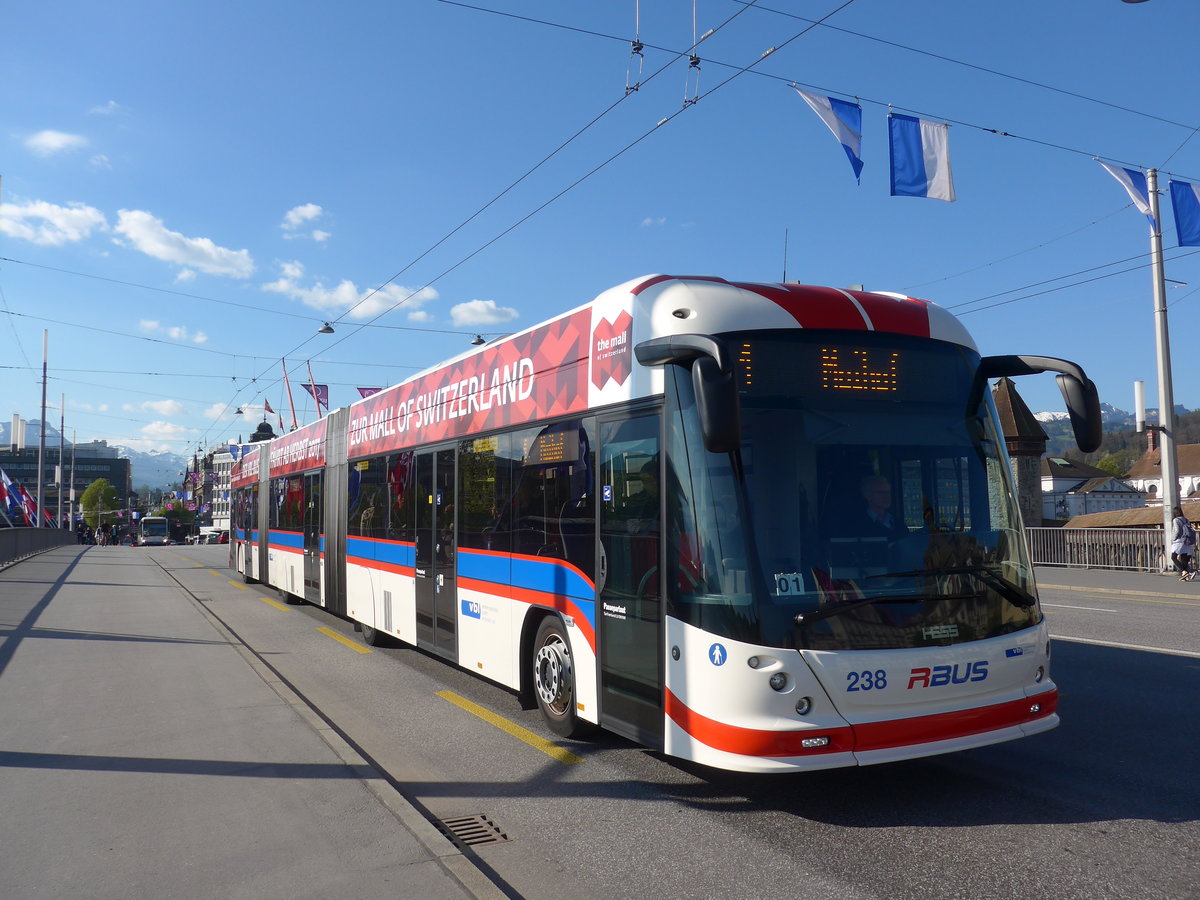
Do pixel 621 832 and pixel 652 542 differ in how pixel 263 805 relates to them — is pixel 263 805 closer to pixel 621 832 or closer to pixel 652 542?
pixel 621 832

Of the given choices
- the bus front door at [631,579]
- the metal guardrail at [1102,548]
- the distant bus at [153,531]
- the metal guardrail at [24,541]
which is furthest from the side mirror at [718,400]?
the distant bus at [153,531]

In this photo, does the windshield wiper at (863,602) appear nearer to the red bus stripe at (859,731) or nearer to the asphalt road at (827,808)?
the red bus stripe at (859,731)

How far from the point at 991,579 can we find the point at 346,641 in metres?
9.62

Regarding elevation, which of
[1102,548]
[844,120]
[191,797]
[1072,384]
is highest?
[844,120]

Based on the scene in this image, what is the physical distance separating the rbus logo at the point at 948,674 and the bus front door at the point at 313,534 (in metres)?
11.5

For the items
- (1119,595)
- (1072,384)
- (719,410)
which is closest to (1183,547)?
(1119,595)

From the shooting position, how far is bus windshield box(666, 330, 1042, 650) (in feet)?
16.8

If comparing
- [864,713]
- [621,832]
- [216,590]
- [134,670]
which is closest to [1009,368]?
[864,713]

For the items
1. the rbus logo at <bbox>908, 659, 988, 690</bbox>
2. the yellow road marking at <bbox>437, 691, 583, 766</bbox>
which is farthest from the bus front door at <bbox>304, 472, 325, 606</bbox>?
the rbus logo at <bbox>908, 659, 988, 690</bbox>

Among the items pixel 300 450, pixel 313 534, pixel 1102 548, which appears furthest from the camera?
pixel 1102 548

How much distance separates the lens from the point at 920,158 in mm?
13758

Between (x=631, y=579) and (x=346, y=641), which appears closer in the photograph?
(x=631, y=579)

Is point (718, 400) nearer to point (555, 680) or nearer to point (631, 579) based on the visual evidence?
point (631, 579)

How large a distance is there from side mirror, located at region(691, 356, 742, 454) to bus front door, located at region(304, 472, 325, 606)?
36.9ft
